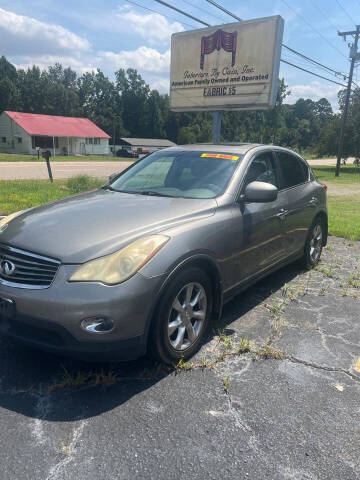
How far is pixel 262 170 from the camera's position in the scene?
4.11 meters

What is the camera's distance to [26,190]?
38.4ft

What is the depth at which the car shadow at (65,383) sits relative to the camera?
2453 mm

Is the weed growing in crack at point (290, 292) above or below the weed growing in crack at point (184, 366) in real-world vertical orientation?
above

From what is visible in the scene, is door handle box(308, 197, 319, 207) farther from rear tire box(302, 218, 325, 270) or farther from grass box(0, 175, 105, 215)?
grass box(0, 175, 105, 215)

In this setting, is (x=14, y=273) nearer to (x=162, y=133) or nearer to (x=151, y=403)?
(x=151, y=403)

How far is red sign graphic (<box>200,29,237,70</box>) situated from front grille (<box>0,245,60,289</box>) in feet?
38.4

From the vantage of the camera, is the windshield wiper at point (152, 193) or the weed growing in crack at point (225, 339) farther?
the windshield wiper at point (152, 193)

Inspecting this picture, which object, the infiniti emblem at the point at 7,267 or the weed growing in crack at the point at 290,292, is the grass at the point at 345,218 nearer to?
the weed growing in crack at the point at 290,292

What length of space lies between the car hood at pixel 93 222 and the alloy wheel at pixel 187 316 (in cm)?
53

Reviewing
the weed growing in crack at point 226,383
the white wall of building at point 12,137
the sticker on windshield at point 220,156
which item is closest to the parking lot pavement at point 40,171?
the sticker on windshield at point 220,156

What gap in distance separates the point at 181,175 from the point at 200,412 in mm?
2277

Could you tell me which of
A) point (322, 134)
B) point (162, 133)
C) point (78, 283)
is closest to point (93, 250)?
point (78, 283)

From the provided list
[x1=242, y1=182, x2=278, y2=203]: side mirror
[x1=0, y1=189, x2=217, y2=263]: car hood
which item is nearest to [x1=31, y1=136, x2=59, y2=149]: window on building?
[x1=0, y1=189, x2=217, y2=263]: car hood

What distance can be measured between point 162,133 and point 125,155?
27148 millimetres
